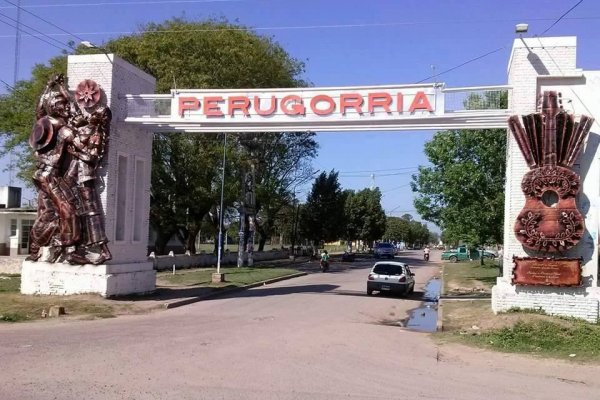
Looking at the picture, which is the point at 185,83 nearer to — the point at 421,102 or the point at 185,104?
the point at 185,104

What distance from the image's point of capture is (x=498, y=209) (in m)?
29.4

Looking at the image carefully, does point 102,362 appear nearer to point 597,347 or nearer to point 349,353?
point 349,353

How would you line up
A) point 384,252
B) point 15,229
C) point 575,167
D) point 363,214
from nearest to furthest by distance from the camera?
point 575,167
point 15,229
point 384,252
point 363,214

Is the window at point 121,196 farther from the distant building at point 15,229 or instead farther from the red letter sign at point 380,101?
the distant building at point 15,229

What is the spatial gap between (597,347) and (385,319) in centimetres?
656

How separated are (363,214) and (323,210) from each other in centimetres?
2124

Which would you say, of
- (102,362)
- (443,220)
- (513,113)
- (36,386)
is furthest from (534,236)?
(443,220)

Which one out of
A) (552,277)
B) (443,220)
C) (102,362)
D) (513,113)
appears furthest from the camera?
(443,220)

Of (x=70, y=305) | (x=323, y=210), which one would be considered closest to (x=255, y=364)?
(x=70, y=305)

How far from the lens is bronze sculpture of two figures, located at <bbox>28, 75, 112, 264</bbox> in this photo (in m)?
18.9

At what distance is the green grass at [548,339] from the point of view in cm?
1223

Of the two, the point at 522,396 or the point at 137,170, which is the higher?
the point at 137,170

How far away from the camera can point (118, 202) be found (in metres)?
20.3

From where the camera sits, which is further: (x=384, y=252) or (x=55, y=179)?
(x=384, y=252)
